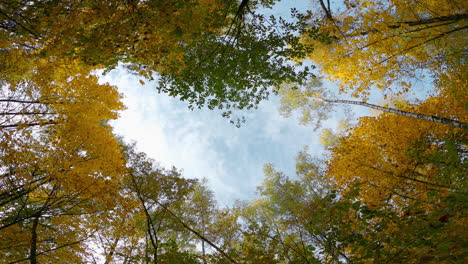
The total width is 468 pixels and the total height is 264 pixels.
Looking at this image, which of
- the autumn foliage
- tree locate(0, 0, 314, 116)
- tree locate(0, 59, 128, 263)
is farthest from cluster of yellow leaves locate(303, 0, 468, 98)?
tree locate(0, 59, 128, 263)

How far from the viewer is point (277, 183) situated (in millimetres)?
15992

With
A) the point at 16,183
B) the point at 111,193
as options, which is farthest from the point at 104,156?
the point at 16,183

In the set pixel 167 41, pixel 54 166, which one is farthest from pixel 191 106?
pixel 54 166

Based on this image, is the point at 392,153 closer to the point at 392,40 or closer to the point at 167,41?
the point at 392,40

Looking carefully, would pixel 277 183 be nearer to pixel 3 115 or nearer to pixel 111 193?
pixel 111 193

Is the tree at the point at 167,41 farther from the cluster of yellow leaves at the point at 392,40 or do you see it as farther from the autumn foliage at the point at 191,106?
the cluster of yellow leaves at the point at 392,40

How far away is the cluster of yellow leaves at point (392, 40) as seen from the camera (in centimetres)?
692

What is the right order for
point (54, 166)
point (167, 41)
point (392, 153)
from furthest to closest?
1. point (392, 153)
2. point (54, 166)
3. point (167, 41)

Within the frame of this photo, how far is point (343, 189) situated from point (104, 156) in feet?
26.3

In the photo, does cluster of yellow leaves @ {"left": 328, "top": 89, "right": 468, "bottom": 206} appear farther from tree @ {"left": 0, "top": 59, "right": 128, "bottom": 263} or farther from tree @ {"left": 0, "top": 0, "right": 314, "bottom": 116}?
tree @ {"left": 0, "top": 59, "right": 128, "bottom": 263}

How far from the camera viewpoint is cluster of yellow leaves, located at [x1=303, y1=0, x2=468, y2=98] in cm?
692

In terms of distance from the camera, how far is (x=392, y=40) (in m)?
7.17

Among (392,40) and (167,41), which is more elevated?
(392,40)

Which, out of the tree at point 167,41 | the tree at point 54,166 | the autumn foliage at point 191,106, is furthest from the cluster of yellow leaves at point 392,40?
the tree at point 54,166
